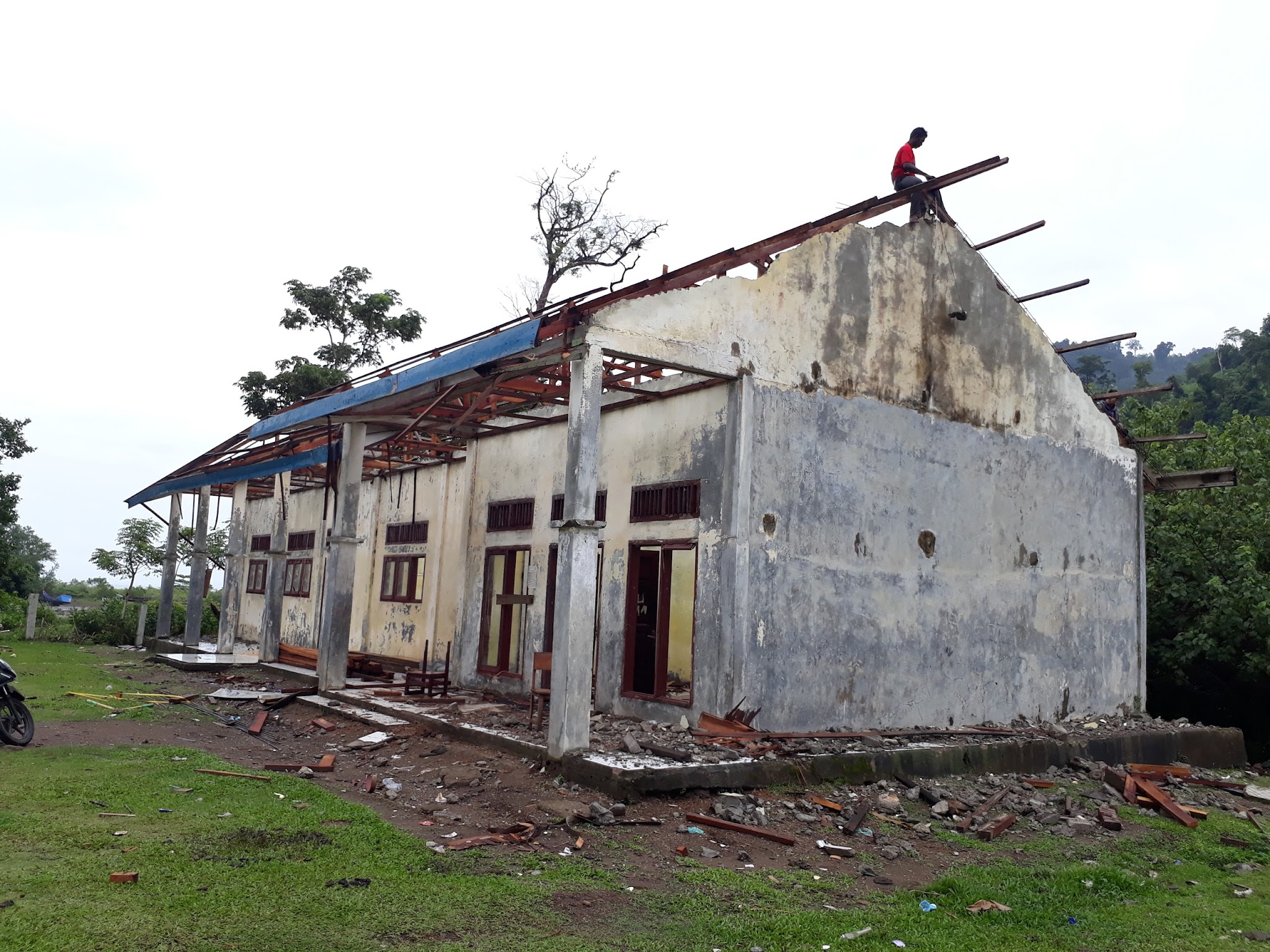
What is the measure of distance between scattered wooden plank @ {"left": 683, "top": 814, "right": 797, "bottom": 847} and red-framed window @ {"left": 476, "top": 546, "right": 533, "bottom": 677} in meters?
6.60

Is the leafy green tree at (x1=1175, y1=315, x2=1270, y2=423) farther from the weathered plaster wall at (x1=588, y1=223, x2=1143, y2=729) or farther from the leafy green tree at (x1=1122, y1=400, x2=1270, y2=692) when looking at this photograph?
the weathered plaster wall at (x1=588, y1=223, x2=1143, y2=729)

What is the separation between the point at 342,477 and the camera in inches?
589

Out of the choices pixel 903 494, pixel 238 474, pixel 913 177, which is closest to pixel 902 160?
pixel 913 177

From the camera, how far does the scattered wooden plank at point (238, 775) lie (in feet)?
31.7

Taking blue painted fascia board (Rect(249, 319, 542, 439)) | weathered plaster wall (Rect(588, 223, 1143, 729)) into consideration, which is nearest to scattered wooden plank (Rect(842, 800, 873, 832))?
weathered plaster wall (Rect(588, 223, 1143, 729))

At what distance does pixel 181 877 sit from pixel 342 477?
30.1 feet

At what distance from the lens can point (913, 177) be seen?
13625 millimetres

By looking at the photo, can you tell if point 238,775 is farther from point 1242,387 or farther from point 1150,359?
point 1150,359

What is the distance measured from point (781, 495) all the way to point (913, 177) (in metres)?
5.17

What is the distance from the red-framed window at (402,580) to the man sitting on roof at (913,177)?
10.6 metres

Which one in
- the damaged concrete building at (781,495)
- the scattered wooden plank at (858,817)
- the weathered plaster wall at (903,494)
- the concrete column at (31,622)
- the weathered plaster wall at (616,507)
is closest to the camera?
the scattered wooden plank at (858,817)

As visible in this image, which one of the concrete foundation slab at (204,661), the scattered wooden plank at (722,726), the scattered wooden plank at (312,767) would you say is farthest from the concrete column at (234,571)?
the scattered wooden plank at (722,726)

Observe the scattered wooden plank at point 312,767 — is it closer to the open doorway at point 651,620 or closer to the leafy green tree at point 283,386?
the open doorway at point 651,620

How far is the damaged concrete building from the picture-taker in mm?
10984
